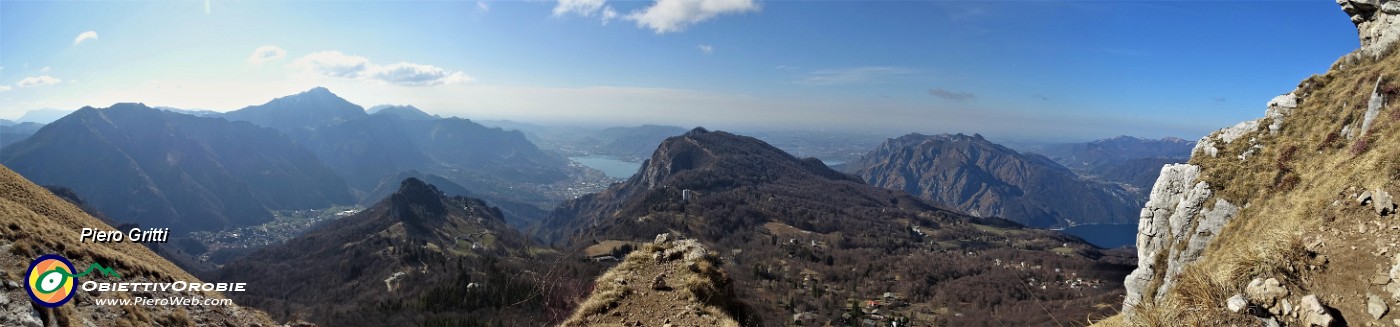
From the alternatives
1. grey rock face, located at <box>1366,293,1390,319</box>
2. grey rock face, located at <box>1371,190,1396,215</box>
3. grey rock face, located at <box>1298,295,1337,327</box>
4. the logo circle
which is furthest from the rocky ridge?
the logo circle

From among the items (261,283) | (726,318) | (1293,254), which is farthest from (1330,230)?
(261,283)

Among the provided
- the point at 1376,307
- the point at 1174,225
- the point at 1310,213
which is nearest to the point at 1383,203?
the point at 1310,213

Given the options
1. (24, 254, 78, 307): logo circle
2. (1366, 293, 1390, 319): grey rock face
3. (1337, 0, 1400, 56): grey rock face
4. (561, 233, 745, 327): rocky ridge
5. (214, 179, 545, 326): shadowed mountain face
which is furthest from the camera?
(214, 179, 545, 326): shadowed mountain face

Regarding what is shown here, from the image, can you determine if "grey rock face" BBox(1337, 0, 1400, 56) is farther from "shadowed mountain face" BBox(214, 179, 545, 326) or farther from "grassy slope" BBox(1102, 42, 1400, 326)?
"shadowed mountain face" BBox(214, 179, 545, 326)

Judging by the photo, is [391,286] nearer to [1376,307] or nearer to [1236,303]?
[1236,303]

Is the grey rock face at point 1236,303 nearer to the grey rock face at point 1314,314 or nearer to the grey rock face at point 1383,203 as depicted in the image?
the grey rock face at point 1314,314

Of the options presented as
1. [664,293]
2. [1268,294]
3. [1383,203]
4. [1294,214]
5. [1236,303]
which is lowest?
[664,293]
